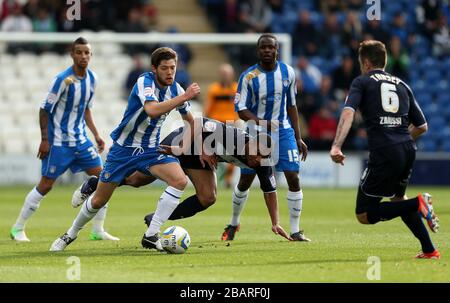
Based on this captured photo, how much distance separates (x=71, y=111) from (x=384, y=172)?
458 cm

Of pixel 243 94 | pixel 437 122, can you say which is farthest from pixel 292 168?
pixel 437 122

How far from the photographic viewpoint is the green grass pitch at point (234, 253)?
8.15m

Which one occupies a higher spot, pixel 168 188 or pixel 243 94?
pixel 243 94

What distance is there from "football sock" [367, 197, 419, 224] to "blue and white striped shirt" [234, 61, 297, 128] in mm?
2521

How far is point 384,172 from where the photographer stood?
911cm

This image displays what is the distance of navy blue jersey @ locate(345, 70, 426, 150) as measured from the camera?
361 inches

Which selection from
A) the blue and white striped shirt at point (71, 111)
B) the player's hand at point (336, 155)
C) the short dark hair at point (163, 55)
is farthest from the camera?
the blue and white striped shirt at point (71, 111)

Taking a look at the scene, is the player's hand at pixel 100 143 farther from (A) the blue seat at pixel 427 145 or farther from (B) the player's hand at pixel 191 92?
(A) the blue seat at pixel 427 145

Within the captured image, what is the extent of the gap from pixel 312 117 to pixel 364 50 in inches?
567

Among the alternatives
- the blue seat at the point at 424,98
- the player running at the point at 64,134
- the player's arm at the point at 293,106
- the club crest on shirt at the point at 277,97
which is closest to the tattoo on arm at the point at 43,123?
the player running at the point at 64,134

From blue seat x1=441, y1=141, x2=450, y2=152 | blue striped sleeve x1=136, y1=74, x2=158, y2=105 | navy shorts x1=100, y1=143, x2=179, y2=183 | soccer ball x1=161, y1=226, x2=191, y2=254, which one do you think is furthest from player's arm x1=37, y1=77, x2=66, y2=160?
blue seat x1=441, y1=141, x2=450, y2=152

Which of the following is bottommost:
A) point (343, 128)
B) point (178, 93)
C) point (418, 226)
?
point (418, 226)

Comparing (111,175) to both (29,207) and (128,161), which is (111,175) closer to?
(128,161)

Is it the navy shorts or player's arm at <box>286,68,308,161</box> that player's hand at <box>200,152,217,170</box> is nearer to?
the navy shorts
